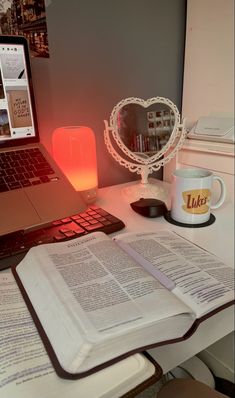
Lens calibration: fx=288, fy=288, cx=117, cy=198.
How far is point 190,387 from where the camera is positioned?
1.88 ft

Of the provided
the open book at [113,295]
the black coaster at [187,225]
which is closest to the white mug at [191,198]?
the black coaster at [187,225]

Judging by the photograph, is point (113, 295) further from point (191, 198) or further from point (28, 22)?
point (28, 22)

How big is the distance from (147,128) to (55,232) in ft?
1.31

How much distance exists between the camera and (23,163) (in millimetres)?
567

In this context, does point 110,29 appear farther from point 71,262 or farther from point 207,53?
point 71,262

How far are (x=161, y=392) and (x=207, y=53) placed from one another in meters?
0.79

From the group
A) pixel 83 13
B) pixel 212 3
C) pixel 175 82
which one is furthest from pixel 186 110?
pixel 83 13

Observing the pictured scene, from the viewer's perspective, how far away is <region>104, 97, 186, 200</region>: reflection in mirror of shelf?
2.36 feet

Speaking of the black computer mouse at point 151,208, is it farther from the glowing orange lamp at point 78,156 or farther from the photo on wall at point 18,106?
the photo on wall at point 18,106

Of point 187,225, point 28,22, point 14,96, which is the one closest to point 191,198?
point 187,225

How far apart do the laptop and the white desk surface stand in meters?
0.13

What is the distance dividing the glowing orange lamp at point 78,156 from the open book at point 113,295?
249mm

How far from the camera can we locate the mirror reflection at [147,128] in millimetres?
735

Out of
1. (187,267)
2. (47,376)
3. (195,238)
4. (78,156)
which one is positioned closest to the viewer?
(47,376)
